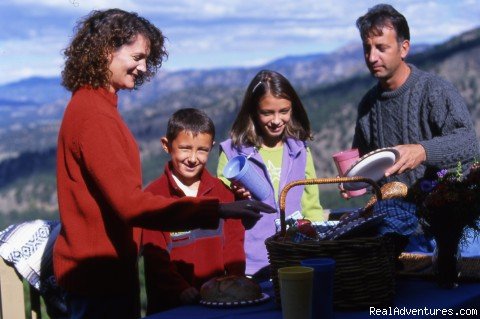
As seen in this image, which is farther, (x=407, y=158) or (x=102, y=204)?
(x=407, y=158)

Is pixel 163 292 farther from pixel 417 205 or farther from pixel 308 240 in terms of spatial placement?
pixel 417 205

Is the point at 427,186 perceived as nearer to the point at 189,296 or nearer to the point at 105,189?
the point at 189,296

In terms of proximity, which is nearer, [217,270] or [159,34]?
[159,34]

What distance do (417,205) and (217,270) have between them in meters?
0.90

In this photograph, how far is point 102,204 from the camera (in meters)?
2.71

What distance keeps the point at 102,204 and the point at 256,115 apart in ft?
4.80

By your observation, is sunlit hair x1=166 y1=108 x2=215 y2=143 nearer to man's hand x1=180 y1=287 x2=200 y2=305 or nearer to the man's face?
man's hand x1=180 y1=287 x2=200 y2=305

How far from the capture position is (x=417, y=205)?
290 cm

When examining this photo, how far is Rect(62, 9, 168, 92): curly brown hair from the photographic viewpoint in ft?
9.12

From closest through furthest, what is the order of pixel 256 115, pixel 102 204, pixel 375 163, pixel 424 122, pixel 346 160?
pixel 102 204
pixel 375 163
pixel 346 160
pixel 424 122
pixel 256 115

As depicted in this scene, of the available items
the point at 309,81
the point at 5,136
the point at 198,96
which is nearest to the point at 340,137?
the point at 198,96

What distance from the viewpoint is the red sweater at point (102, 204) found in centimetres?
257

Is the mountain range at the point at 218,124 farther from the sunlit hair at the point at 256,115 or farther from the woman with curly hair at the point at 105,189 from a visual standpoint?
the woman with curly hair at the point at 105,189

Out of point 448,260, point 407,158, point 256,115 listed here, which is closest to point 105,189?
point 448,260
